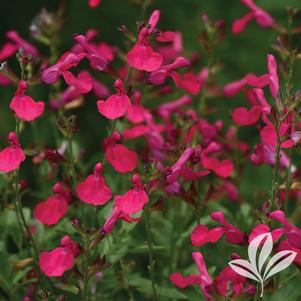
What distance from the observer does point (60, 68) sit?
58.0 inches

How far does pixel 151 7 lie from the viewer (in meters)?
3.42

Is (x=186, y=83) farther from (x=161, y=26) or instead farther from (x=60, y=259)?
(x=161, y=26)

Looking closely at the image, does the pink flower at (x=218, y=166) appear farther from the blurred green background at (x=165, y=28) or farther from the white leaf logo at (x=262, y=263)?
the blurred green background at (x=165, y=28)

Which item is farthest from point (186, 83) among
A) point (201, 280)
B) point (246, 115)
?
point (201, 280)

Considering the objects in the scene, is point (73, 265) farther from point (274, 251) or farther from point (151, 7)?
point (151, 7)

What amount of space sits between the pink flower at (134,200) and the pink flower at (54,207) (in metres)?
0.18

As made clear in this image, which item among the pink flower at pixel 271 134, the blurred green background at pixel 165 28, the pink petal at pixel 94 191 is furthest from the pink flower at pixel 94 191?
the blurred green background at pixel 165 28

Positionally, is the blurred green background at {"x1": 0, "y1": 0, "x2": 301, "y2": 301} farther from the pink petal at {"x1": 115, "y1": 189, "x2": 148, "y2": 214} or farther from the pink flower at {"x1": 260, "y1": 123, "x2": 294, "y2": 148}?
the pink petal at {"x1": 115, "y1": 189, "x2": 148, "y2": 214}

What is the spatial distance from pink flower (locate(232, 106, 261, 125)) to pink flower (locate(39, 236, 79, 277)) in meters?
0.52

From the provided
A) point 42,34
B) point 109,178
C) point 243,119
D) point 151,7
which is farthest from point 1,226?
point 151,7

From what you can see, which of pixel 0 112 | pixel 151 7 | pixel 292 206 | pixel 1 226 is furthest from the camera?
pixel 151 7

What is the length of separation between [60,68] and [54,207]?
0.30m

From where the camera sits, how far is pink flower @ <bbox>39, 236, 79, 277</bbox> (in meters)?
1.34

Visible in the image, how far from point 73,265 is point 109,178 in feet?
1.91
